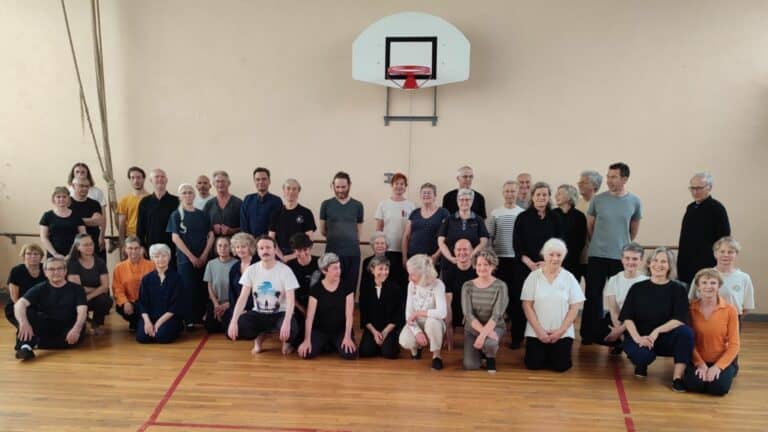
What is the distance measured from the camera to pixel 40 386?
3.91m

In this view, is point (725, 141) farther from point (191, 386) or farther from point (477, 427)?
point (191, 386)

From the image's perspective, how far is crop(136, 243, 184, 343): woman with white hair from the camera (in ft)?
15.7

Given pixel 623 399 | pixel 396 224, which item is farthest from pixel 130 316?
pixel 623 399

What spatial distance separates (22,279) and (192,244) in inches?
55.3

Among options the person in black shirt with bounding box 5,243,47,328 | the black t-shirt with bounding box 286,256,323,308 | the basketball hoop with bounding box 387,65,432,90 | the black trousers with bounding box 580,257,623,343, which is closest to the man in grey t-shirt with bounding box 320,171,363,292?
the black t-shirt with bounding box 286,256,323,308

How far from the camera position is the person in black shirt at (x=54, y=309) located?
4.53 m

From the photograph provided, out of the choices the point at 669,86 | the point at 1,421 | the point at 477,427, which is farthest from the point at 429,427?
the point at 669,86

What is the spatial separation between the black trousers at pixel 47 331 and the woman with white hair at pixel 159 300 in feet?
1.78

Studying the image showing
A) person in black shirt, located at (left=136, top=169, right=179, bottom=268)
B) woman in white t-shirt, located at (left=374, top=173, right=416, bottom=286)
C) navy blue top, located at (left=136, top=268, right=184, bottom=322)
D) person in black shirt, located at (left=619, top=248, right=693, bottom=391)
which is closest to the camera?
person in black shirt, located at (left=619, top=248, right=693, bottom=391)

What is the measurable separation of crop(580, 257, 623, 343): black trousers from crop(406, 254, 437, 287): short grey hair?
1468 mm

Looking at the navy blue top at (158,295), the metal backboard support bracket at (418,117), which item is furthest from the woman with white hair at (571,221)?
the navy blue top at (158,295)

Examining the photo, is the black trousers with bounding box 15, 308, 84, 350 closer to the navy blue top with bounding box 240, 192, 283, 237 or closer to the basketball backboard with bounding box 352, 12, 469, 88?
the navy blue top with bounding box 240, 192, 283, 237

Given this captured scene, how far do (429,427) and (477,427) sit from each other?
0.29 m

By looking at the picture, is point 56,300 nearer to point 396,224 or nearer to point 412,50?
point 396,224
